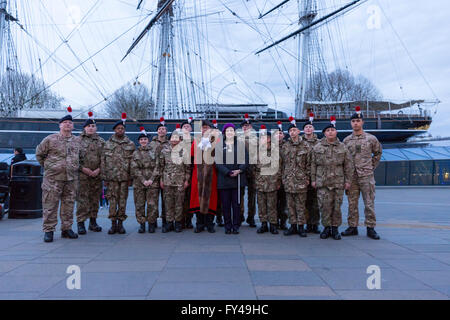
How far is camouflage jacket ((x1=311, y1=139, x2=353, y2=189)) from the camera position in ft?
18.3

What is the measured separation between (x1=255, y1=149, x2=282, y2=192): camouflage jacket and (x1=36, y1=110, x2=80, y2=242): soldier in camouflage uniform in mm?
3331

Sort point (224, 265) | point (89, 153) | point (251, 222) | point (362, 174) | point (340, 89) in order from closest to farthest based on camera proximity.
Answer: point (224, 265) → point (362, 174) → point (89, 153) → point (251, 222) → point (340, 89)

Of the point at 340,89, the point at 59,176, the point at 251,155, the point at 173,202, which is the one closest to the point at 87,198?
the point at 59,176

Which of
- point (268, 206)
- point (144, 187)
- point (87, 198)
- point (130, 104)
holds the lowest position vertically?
point (268, 206)

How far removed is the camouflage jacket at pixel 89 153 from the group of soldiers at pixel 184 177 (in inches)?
0.7

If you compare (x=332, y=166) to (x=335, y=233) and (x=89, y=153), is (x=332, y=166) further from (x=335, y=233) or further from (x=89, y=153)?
(x=89, y=153)

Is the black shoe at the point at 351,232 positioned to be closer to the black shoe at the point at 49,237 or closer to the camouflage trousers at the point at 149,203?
the camouflage trousers at the point at 149,203

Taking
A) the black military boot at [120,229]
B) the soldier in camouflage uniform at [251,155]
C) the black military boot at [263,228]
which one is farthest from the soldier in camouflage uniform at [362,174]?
the black military boot at [120,229]

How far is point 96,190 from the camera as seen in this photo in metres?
6.31

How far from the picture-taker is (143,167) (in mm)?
6168

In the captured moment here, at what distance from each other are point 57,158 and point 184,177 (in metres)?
2.24

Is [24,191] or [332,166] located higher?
[332,166]
